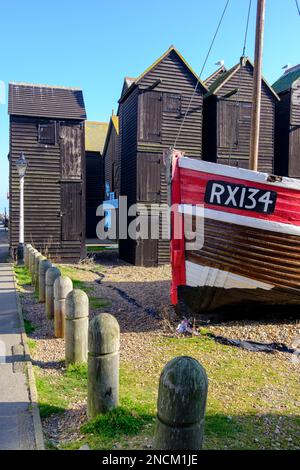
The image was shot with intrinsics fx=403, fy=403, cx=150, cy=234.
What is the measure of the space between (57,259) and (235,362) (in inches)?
485

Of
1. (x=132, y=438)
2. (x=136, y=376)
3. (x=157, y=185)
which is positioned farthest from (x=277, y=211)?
(x=157, y=185)

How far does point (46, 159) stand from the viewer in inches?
663

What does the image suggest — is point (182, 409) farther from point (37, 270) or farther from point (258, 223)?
point (37, 270)

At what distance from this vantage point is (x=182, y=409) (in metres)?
2.48

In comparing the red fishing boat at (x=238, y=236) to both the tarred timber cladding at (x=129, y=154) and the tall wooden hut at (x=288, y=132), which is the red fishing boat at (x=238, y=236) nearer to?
the tarred timber cladding at (x=129, y=154)

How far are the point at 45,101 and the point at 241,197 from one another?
13.1 meters

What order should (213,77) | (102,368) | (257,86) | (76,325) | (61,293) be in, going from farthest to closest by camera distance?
(213,77)
(257,86)
(61,293)
(76,325)
(102,368)

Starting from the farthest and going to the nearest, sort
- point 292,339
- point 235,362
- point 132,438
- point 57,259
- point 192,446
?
1. point 57,259
2. point 292,339
3. point 235,362
4. point 132,438
5. point 192,446

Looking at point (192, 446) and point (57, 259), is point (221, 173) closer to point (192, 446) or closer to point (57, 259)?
point (192, 446)

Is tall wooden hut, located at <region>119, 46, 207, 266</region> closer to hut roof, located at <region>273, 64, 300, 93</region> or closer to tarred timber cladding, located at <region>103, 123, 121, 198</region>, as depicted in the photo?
hut roof, located at <region>273, 64, 300, 93</region>

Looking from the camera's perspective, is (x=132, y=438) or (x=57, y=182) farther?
(x=57, y=182)

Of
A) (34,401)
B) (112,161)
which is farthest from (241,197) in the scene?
(112,161)

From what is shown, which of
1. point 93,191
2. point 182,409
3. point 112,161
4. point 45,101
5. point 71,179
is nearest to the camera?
point 182,409

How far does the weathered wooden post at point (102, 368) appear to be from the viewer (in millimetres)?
3691
